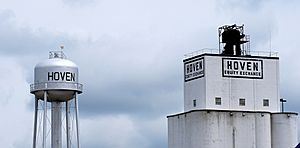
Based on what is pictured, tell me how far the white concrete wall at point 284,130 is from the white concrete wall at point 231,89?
1481 mm

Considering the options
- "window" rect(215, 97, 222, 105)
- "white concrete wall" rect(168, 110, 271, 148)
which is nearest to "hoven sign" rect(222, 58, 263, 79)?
"window" rect(215, 97, 222, 105)

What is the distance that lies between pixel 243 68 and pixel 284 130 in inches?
356

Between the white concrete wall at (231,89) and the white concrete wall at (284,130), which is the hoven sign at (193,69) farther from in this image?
the white concrete wall at (284,130)

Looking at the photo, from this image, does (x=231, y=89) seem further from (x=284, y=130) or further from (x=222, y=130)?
(x=284, y=130)

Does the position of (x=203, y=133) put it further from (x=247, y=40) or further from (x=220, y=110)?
(x=247, y=40)

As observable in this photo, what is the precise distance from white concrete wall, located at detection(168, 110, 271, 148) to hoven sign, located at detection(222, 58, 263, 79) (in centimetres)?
480

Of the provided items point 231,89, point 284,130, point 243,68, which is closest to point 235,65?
point 243,68

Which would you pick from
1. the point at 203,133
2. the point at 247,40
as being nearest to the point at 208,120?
the point at 203,133

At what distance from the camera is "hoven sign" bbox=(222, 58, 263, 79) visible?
605 feet

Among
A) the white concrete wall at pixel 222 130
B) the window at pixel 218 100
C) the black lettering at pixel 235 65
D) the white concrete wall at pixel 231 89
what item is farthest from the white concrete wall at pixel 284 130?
the black lettering at pixel 235 65

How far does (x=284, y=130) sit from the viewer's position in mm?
185375

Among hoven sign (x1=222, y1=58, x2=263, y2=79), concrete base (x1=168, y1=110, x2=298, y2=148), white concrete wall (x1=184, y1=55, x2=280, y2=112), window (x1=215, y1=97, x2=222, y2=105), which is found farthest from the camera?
hoven sign (x1=222, y1=58, x2=263, y2=79)

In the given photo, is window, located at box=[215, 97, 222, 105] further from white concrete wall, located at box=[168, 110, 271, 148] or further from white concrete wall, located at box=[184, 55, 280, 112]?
white concrete wall, located at box=[168, 110, 271, 148]

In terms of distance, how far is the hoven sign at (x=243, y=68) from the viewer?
18450 centimetres
